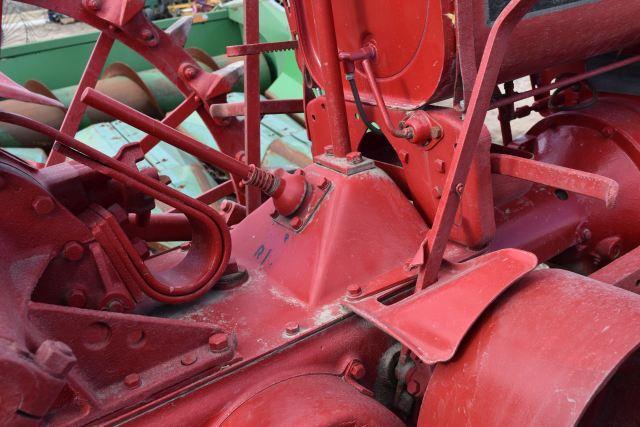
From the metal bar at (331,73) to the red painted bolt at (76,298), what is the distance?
84 centimetres

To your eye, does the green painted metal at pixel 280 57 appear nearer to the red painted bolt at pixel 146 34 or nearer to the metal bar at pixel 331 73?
the red painted bolt at pixel 146 34

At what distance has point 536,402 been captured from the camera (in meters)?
1.21

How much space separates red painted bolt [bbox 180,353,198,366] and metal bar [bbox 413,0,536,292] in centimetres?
58

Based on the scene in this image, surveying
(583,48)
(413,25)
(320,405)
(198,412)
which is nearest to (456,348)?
(320,405)

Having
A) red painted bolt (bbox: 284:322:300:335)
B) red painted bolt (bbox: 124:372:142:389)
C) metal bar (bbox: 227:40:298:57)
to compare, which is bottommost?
red painted bolt (bbox: 284:322:300:335)

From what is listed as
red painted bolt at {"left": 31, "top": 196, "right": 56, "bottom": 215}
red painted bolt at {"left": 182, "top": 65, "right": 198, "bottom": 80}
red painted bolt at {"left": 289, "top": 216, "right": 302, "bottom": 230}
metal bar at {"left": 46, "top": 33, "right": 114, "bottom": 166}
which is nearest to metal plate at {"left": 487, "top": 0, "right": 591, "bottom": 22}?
red painted bolt at {"left": 289, "top": 216, "right": 302, "bottom": 230}

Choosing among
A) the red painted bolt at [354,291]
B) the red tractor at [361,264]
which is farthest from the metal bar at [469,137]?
the red painted bolt at [354,291]

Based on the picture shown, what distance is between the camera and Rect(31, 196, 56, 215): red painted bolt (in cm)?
129

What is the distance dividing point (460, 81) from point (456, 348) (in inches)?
29.1

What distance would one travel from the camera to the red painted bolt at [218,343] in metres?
1.40

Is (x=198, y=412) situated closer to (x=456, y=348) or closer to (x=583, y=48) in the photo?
(x=456, y=348)

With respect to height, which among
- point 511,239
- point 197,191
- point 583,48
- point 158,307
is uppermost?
point 583,48

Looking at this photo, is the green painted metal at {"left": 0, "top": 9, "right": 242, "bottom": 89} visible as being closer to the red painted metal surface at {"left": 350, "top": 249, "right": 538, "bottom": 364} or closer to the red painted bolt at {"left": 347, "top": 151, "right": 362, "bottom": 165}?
the red painted bolt at {"left": 347, "top": 151, "right": 362, "bottom": 165}

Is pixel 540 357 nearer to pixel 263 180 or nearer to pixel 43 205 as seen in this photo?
pixel 263 180
